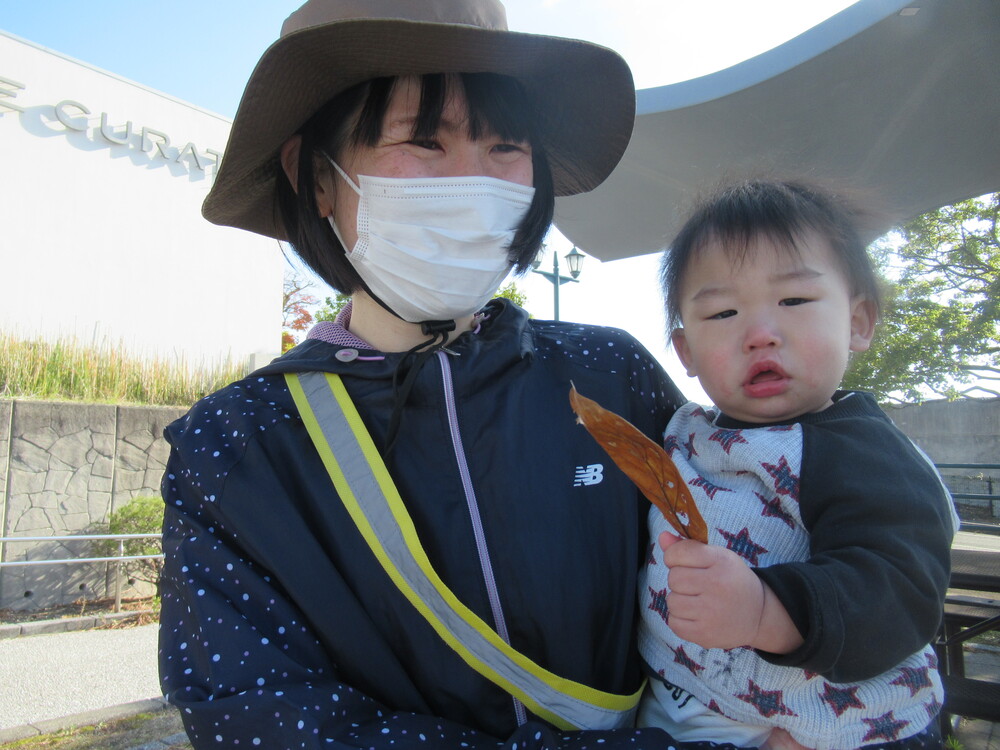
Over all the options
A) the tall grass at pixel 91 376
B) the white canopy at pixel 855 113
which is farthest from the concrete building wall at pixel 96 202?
the white canopy at pixel 855 113

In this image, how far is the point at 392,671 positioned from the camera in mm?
1263

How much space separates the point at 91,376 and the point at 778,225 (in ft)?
34.4

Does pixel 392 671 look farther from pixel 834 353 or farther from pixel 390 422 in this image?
pixel 834 353

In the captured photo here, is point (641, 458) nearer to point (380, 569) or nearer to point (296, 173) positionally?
point (380, 569)

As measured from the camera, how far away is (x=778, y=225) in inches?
56.9

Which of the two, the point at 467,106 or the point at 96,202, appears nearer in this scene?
the point at 467,106

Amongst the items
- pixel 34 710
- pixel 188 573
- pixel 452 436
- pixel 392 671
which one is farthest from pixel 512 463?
pixel 34 710

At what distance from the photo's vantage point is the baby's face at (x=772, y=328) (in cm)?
137

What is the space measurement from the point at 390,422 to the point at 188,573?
42 centimetres

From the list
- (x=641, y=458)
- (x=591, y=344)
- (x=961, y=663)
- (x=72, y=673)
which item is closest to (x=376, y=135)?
(x=591, y=344)

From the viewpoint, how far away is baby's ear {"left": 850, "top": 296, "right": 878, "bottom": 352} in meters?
1.52

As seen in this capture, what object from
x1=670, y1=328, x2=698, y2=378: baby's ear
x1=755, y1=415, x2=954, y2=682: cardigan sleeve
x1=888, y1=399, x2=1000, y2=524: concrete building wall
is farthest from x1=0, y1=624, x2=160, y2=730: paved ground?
x1=888, y1=399, x2=1000, y2=524: concrete building wall

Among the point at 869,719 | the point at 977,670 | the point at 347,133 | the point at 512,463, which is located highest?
the point at 347,133

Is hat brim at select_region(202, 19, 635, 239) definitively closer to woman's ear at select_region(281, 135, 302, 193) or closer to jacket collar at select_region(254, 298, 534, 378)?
woman's ear at select_region(281, 135, 302, 193)
